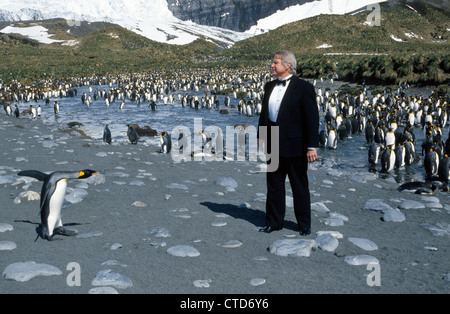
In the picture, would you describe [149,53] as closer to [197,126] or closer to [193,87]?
[193,87]

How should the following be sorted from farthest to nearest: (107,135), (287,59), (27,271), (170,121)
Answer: (170,121) → (107,135) → (287,59) → (27,271)

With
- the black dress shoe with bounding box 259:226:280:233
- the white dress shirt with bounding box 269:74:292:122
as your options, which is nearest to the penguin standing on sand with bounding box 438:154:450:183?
the black dress shoe with bounding box 259:226:280:233

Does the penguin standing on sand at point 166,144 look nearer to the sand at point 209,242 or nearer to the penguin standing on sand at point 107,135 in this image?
the penguin standing on sand at point 107,135

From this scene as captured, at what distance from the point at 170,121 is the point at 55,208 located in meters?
15.7

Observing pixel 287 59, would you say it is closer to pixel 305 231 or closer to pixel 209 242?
pixel 305 231

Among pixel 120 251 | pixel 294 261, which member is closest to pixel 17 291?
pixel 120 251

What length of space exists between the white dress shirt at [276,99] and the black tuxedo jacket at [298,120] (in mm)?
39

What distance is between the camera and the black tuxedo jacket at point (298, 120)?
→ 3.97 metres

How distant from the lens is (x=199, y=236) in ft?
13.9

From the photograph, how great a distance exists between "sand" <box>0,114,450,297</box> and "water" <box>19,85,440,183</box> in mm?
2869

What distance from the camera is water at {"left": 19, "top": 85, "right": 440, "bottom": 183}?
10.1 metres

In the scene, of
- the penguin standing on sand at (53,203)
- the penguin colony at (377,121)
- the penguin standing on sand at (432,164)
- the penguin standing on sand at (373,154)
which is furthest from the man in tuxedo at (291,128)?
the penguin standing on sand at (373,154)

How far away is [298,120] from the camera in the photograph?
4.04 metres

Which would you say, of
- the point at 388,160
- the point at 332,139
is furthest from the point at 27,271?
the point at 332,139
